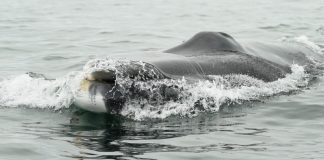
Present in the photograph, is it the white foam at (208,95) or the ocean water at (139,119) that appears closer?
the ocean water at (139,119)

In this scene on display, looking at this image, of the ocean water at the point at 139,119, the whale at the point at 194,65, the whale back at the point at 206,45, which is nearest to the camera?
the ocean water at the point at 139,119

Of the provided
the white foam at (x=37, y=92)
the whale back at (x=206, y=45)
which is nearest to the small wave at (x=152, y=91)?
the white foam at (x=37, y=92)

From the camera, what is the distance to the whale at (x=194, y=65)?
31.1 feet

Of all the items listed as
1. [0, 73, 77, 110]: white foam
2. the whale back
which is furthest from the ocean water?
the whale back

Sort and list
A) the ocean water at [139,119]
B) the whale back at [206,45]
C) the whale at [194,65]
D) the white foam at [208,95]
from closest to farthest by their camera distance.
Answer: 1. the ocean water at [139,119]
2. the whale at [194,65]
3. the white foam at [208,95]
4. the whale back at [206,45]

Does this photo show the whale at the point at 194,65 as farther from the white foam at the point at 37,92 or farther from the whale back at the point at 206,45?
the white foam at the point at 37,92

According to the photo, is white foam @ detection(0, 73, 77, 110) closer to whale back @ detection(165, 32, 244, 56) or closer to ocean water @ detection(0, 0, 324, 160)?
ocean water @ detection(0, 0, 324, 160)

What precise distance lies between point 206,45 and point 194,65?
1172 mm

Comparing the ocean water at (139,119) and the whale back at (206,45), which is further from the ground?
the whale back at (206,45)

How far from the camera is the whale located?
31.1 feet

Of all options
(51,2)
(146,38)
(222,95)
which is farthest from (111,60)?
(51,2)

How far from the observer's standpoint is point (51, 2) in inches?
1369

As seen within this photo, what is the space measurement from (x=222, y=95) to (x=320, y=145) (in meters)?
2.67

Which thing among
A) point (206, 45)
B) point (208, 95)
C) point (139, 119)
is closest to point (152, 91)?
point (139, 119)
